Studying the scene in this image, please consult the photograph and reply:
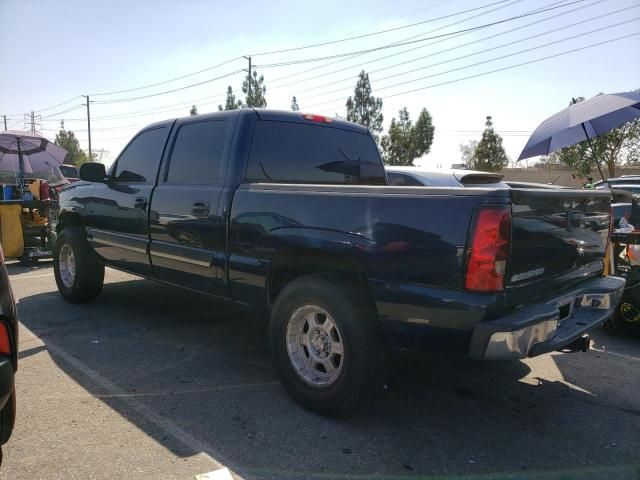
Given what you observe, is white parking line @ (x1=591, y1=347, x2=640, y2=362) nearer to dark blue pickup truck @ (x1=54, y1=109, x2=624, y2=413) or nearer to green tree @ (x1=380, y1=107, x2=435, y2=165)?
dark blue pickup truck @ (x1=54, y1=109, x2=624, y2=413)

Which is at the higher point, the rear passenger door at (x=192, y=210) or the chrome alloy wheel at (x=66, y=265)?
the rear passenger door at (x=192, y=210)

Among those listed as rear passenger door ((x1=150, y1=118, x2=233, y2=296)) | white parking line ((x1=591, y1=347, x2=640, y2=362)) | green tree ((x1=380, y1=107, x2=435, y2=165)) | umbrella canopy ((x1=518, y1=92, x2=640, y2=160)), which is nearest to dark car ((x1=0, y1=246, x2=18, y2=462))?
rear passenger door ((x1=150, y1=118, x2=233, y2=296))

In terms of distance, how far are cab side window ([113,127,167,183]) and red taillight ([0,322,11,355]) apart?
2762 mm

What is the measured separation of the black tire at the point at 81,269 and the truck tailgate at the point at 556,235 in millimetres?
4562

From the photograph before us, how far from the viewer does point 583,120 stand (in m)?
6.08

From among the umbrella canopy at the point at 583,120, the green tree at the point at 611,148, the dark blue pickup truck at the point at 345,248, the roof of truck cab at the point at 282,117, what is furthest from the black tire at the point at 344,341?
the green tree at the point at 611,148

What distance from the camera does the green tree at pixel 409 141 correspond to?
158 ft

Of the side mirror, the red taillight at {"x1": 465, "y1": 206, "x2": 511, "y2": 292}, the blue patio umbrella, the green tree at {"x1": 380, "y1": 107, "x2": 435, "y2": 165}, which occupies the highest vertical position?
the green tree at {"x1": 380, "y1": 107, "x2": 435, "y2": 165}

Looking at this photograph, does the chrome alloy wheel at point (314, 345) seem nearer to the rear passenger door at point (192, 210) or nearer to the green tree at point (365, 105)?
the rear passenger door at point (192, 210)

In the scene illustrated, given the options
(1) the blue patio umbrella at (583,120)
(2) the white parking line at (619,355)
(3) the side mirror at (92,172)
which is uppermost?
(1) the blue patio umbrella at (583,120)

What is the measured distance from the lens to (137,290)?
22.1 feet

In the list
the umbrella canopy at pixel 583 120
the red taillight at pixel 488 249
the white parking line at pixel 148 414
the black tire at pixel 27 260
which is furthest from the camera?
the black tire at pixel 27 260

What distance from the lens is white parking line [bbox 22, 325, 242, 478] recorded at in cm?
286

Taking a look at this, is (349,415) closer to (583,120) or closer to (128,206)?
(128,206)
